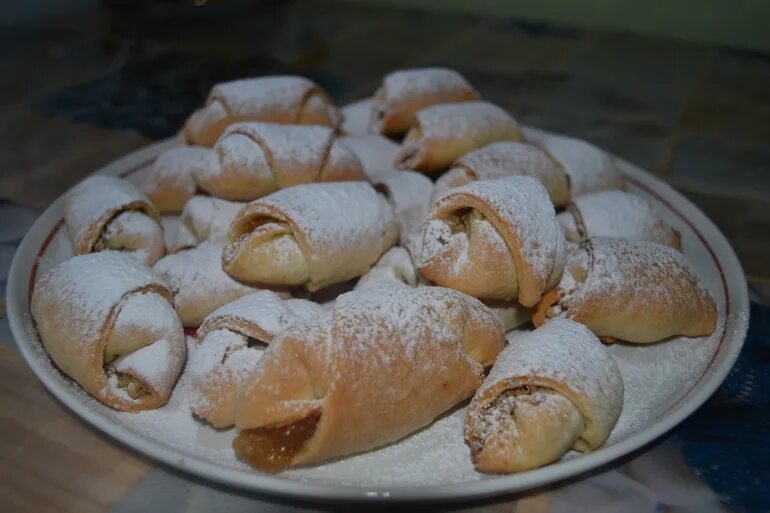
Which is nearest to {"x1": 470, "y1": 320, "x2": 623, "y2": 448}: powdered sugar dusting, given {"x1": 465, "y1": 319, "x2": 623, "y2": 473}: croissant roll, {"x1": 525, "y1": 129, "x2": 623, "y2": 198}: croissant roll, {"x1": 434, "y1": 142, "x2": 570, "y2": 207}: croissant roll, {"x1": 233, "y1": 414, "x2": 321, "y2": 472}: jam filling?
{"x1": 465, "y1": 319, "x2": 623, "y2": 473}: croissant roll

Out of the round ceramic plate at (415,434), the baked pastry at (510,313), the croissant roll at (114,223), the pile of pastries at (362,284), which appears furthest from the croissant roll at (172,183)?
the baked pastry at (510,313)

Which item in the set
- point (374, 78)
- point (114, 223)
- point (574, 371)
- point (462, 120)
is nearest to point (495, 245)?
point (574, 371)

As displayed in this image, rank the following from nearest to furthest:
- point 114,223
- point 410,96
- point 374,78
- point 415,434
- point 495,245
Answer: point 415,434
point 495,245
point 114,223
point 410,96
point 374,78

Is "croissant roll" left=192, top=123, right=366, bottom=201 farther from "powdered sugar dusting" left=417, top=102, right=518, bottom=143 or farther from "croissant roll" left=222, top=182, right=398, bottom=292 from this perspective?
"powdered sugar dusting" left=417, top=102, right=518, bottom=143

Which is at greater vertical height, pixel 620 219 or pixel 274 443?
pixel 620 219

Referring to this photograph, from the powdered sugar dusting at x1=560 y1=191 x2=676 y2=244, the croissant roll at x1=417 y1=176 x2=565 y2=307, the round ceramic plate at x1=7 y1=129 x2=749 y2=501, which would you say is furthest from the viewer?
the powdered sugar dusting at x1=560 y1=191 x2=676 y2=244

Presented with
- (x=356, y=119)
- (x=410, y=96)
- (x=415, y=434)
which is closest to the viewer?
(x=415, y=434)

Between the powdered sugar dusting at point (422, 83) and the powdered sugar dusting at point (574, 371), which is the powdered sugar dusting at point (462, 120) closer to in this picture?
the powdered sugar dusting at point (422, 83)

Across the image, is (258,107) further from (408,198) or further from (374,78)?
(374,78)
